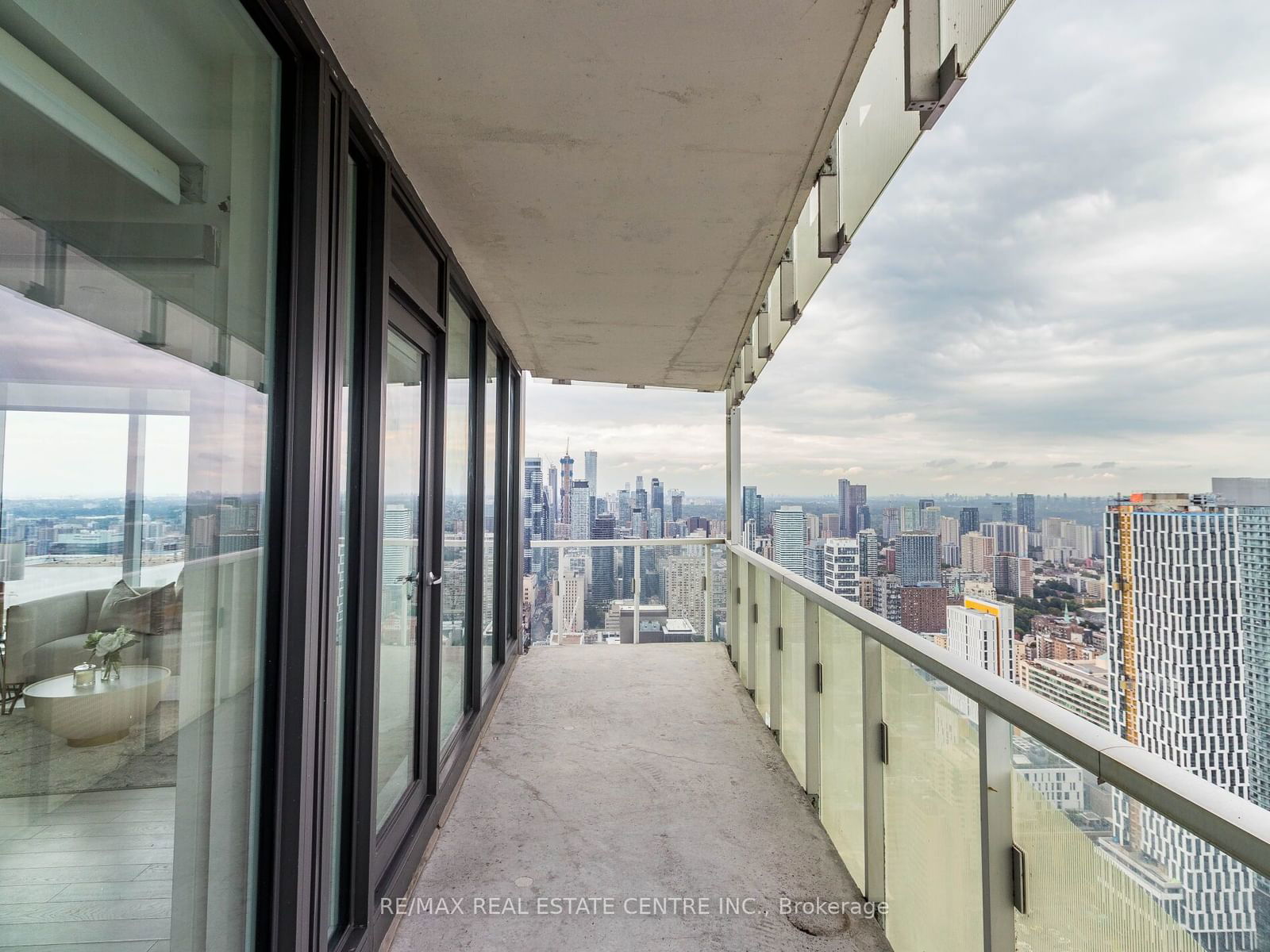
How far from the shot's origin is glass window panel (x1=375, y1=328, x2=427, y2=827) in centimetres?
206

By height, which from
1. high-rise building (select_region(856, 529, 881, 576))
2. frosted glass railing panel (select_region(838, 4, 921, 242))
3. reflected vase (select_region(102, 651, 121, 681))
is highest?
frosted glass railing panel (select_region(838, 4, 921, 242))

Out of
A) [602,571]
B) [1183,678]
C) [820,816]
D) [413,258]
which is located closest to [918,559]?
[1183,678]

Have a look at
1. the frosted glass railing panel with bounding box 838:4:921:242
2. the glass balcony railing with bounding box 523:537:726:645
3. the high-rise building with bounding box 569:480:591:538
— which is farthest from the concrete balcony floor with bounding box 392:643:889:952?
the frosted glass railing panel with bounding box 838:4:921:242

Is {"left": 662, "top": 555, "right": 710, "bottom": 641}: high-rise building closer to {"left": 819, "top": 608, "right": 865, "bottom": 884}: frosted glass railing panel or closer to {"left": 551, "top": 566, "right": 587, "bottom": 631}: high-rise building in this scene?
{"left": 551, "top": 566, "right": 587, "bottom": 631}: high-rise building

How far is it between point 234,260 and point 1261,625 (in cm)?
173

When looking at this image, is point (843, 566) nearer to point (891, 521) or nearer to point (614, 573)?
point (891, 521)

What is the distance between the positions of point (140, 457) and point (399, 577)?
1.36 meters

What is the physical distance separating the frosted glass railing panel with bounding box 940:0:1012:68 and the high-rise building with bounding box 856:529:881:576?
4.86 ft

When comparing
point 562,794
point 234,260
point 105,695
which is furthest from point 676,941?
point 234,260

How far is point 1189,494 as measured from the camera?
1034 millimetres

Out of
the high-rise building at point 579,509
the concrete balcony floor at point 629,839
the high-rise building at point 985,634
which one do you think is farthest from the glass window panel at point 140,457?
the high-rise building at point 579,509

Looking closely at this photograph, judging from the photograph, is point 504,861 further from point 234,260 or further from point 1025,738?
point 234,260

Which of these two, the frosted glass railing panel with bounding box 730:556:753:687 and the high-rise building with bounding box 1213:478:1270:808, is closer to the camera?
the high-rise building with bounding box 1213:478:1270:808

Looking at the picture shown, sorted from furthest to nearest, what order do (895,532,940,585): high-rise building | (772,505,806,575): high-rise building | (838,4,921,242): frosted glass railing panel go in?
(772,505,806,575): high-rise building → (895,532,940,585): high-rise building → (838,4,921,242): frosted glass railing panel
